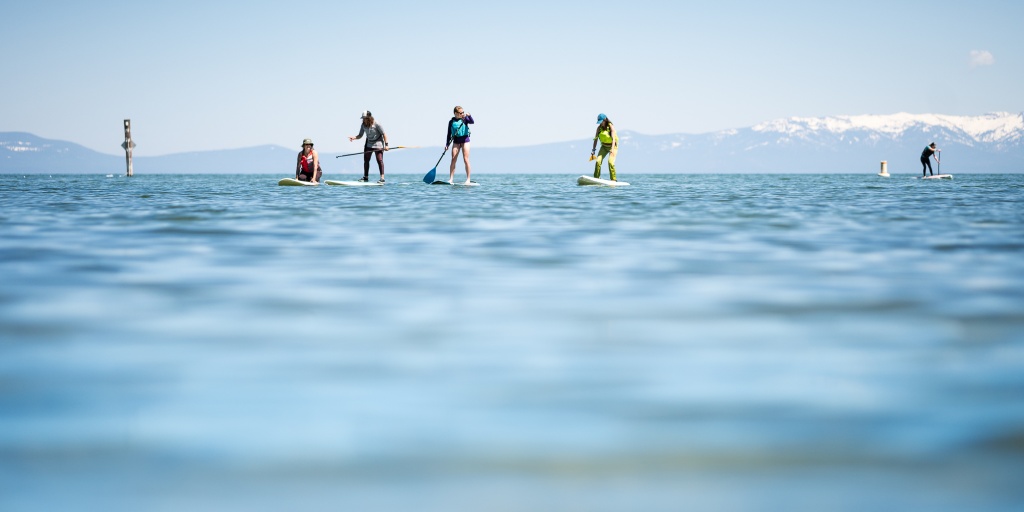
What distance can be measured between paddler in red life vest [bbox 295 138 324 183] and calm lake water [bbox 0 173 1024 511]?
15512mm

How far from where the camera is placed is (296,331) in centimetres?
430

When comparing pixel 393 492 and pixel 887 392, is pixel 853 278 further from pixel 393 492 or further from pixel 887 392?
pixel 393 492

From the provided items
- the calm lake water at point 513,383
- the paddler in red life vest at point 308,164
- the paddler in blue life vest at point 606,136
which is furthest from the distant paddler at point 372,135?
the calm lake water at point 513,383

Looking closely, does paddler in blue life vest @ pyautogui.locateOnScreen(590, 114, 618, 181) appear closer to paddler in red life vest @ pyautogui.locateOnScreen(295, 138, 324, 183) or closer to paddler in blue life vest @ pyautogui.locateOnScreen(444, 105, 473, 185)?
paddler in blue life vest @ pyautogui.locateOnScreen(444, 105, 473, 185)

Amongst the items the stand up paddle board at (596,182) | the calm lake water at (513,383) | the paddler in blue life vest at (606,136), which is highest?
the paddler in blue life vest at (606,136)

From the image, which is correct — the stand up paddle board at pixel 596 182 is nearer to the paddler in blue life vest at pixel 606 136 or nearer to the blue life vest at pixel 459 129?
the paddler in blue life vest at pixel 606 136

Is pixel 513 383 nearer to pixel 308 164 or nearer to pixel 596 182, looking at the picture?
pixel 308 164

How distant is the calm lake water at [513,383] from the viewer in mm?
2352

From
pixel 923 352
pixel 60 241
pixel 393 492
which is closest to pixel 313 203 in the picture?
pixel 60 241

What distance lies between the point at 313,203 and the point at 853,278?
1170cm

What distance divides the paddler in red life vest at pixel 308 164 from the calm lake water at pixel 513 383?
1551 centimetres

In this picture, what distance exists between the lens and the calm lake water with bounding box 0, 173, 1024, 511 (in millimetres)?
2352

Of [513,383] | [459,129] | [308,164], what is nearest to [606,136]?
[459,129]

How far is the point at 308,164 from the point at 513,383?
2095 cm
